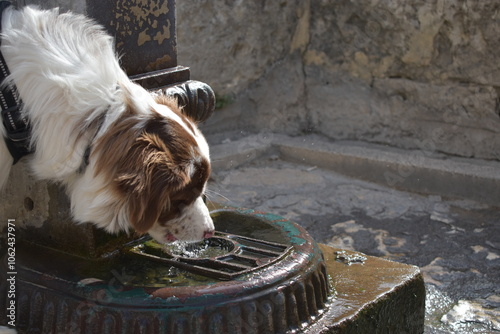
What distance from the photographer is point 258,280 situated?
238cm

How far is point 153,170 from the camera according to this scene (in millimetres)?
2113

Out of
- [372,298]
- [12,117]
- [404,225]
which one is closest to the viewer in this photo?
[12,117]

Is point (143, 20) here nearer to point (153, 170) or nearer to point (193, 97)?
point (193, 97)

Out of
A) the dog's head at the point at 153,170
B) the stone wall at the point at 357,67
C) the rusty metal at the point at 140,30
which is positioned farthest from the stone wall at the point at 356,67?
the dog's head at the point at 153,170

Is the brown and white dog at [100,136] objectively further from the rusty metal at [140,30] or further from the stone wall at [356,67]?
the stone wall at [356,67]

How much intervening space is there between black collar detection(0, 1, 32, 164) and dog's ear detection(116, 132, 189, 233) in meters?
0.40

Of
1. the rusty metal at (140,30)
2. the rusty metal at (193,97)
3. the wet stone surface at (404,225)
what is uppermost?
the rusty metal at (140,30)

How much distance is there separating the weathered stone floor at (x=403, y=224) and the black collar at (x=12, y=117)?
4.55 ft

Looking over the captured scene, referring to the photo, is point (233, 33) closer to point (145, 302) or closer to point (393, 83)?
point (393, 83)

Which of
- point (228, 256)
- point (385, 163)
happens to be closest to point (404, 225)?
point (385, 163)

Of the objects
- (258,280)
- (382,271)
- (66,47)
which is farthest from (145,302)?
(382,271)

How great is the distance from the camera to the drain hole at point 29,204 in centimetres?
273

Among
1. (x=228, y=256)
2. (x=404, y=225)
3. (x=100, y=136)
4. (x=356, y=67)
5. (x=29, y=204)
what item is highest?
(x=100, y=136)

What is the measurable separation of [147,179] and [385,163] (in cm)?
331
